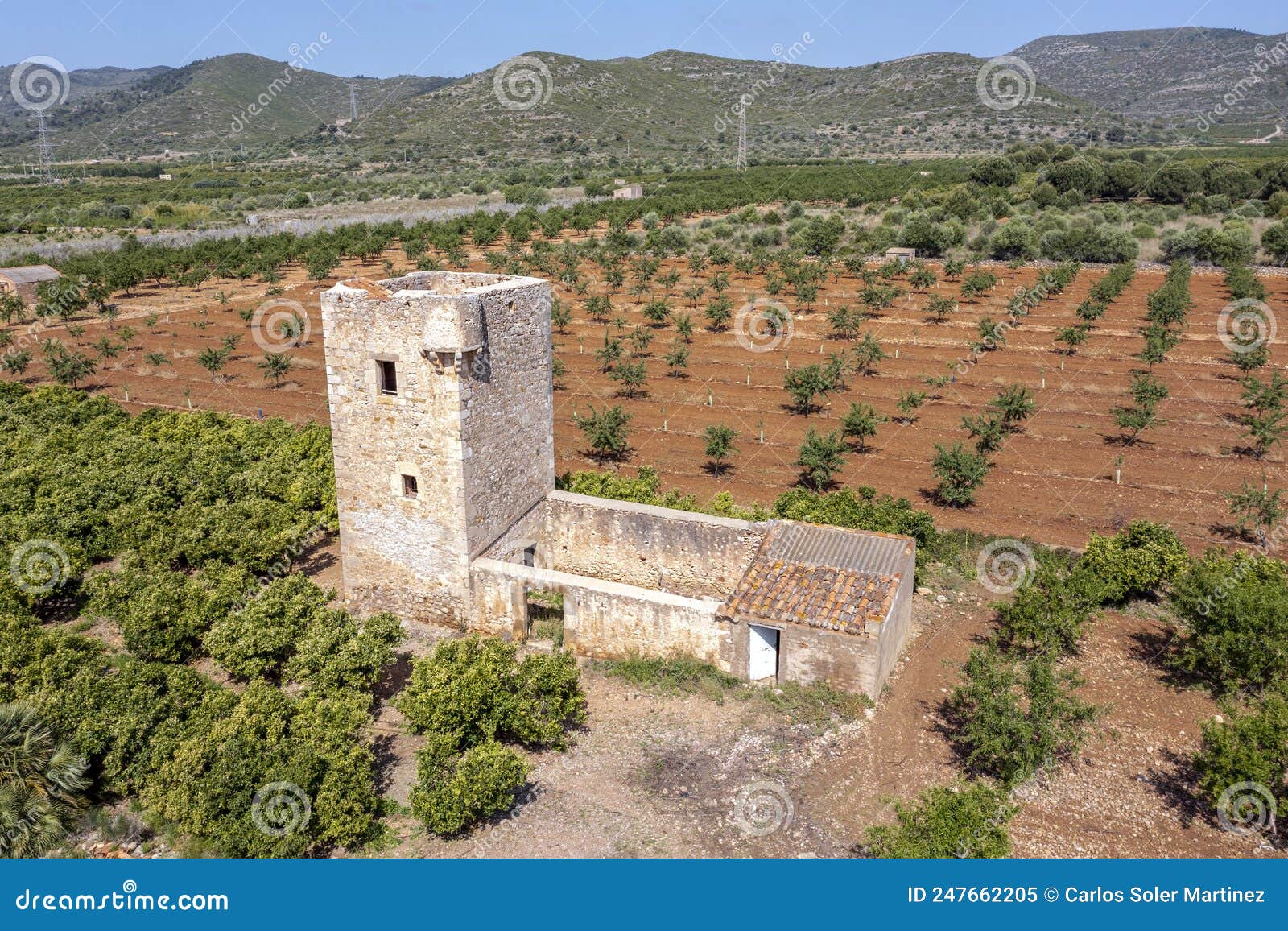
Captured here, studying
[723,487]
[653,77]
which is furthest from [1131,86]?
[723,487]

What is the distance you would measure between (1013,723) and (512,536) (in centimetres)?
850

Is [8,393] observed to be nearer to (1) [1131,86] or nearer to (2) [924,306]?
(2) [924,306]

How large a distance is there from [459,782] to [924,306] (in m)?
37.7

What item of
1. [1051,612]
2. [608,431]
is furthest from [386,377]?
[1051,612]

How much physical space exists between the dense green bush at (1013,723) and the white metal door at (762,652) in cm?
261

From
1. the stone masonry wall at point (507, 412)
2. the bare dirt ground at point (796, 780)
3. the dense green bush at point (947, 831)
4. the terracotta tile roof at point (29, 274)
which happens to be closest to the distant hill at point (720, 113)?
the terracotta tile roof at point (29, 274)

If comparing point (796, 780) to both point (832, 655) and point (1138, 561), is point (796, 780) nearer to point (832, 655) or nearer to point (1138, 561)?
point (832, 655)

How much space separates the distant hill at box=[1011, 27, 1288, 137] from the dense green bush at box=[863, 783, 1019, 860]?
154m

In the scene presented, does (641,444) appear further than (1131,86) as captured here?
No

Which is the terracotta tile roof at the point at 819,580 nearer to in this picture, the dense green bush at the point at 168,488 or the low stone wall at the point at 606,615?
the low stone wall at the point at 606,615

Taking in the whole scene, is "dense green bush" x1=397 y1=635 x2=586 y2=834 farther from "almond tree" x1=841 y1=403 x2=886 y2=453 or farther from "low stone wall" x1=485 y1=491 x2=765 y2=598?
"almond tree" x1=841 y1=403 x2=886 y2=453

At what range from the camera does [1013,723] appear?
36.0 feet

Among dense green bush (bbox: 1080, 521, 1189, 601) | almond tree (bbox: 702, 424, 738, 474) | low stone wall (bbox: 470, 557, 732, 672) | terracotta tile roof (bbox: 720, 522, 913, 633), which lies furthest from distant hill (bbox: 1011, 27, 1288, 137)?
low stone wall (bbox: 470, 557, 732, 672)

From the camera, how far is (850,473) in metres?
24.0
